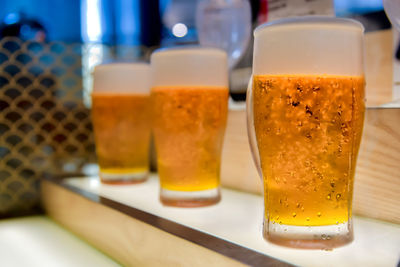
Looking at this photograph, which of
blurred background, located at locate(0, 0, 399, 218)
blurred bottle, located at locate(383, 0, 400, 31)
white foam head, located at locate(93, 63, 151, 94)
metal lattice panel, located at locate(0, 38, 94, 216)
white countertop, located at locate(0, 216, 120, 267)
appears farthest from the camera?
metal lattice panel, located at locate(0, 38, 94, 216)

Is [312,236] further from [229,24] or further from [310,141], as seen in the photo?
[229,24]

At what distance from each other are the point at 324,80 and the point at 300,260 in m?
0.23

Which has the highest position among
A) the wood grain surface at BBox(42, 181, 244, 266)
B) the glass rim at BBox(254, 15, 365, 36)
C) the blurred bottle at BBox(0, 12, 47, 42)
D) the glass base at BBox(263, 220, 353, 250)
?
the blurred bottle at BBox(0, 12, 47, 42)

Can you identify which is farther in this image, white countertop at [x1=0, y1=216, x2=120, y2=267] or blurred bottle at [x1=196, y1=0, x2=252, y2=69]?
blurred bottle at [x1=196, y1=0, x2=252, y2=69]

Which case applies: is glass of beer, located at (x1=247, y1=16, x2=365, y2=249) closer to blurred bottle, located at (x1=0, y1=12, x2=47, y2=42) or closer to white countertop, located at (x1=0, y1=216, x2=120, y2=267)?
white countertop, located at (x1=0, y1=216, x2=120, y2=267)

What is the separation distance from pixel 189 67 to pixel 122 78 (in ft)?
1.08

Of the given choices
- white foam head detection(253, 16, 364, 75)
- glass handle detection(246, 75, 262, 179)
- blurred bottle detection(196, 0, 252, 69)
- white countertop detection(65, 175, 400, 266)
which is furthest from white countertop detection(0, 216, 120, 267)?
blurred bottle detection(196, 0, 252, 69)

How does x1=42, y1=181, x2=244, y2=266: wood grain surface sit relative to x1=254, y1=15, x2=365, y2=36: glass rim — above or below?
below

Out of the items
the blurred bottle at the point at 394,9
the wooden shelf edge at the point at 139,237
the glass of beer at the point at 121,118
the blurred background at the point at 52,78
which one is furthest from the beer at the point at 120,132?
the blurred bottle at the point at 394,9

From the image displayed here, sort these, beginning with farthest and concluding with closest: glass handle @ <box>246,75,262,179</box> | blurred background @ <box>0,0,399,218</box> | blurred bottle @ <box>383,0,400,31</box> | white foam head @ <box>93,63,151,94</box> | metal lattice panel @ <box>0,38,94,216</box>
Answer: metal lattice panel @ <box>0,38,94,216</box> < blurred background @ <box>0,0,399,218</box> < white foam head @ <box>93,63,151,94</box> < blurred bottle @ <box>383,0,400,31</box> < glass handle @ <box>246,75,262,179</box>

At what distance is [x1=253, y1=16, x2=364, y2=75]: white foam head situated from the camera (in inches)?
22.0

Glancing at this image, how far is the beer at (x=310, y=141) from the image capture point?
559mm

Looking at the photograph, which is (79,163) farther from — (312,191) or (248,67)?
(312,191)

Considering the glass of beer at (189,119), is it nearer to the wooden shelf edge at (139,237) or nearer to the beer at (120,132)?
the wooden shelf edge at (139,237)
